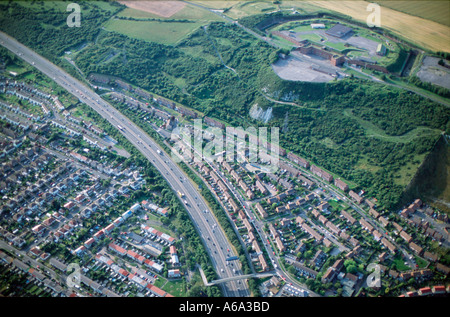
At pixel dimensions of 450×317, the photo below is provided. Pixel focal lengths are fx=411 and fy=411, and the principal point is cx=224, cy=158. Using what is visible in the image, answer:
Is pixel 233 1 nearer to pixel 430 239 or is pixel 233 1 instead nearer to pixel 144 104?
pixel 144 104

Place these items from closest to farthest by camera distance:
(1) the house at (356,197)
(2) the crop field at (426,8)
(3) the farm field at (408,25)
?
1. (1) the house at (356,197)
2. (3) the farm field at (408,25)
3. (2) the crop field at (426,8)

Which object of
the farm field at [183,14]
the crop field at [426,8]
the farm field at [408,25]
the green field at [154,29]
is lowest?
the green field at [154,29]

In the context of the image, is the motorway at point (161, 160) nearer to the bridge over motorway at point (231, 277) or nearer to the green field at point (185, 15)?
the bridge over motorway at point (231, 277)

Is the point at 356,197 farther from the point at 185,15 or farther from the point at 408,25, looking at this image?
the point at 185,15

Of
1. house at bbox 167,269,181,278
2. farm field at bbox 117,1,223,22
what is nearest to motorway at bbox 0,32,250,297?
house at bbox 167,269,181,278

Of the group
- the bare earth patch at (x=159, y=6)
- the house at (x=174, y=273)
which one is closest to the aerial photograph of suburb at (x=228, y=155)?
the house at (x=174, y=273)

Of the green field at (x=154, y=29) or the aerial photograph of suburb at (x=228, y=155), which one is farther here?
the green field at (x=154, y=29)

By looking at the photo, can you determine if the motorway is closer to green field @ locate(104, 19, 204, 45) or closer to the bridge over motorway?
the bridge over motorway

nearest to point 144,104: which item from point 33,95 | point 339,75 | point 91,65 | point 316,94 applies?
point 91,65
